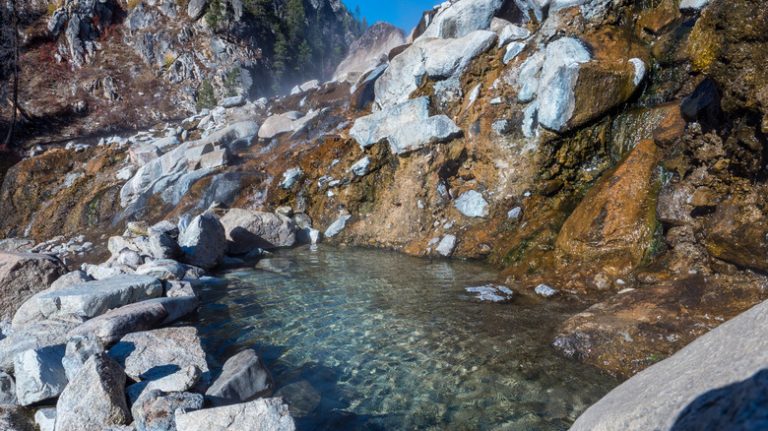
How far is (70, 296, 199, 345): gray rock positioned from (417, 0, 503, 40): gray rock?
14.4 meters

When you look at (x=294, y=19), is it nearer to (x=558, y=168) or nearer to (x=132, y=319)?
(x=558, y=168)

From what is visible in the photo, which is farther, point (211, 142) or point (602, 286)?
point (211, 142)

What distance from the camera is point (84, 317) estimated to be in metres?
6.53

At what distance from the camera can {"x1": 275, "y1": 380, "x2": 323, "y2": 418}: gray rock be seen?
4688 mm

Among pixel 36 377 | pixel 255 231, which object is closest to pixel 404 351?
pixel 36 377

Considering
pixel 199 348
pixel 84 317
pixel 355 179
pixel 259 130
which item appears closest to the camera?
pixel 199 348

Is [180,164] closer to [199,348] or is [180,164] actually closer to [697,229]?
[199,348]

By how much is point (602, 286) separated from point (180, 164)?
783 inches

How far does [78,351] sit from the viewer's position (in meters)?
5.02

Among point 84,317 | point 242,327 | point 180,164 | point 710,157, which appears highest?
point 180,164

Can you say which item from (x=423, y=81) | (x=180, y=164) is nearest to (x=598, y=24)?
(x=423, y=81)

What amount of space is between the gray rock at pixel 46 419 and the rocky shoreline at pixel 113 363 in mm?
11

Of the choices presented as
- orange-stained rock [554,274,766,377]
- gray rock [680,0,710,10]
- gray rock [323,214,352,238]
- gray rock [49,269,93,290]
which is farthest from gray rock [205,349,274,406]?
gray rock [680,0,710,10]

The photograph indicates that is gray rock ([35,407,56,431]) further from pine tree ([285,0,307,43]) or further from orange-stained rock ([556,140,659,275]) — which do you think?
pine tree ([285,0,307,43])
